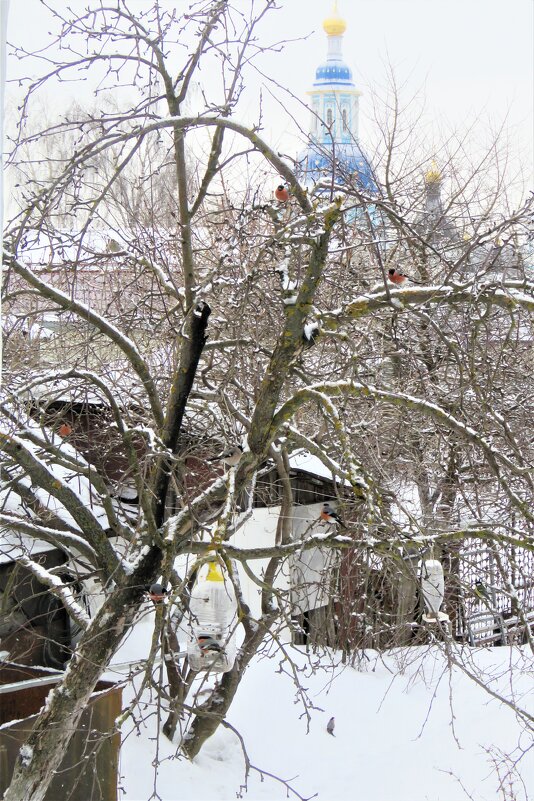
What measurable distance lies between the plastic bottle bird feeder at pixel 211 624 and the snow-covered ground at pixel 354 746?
2.69m

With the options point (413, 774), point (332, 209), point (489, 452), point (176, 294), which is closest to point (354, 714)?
point (413, 774)

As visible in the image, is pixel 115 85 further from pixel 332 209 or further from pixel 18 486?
pixel 18 486

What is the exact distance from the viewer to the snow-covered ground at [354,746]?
299 inches

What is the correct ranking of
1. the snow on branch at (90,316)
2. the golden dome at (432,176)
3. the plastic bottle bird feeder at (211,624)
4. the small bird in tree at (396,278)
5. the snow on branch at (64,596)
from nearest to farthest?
the plastic bottle bird feeder at (211,624) < the small bird in tree at (396,278) < the snow on branch at (90,316) < the snow on branch at (64,596) < the golden dome at (432,176)

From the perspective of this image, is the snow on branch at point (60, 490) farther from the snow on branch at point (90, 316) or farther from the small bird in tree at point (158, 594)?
the snow on branch at point (90, 316)

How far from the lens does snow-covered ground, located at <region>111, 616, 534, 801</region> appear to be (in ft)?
24.9

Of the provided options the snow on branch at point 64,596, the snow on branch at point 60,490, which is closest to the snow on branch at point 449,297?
the snow on branch at point 60,490

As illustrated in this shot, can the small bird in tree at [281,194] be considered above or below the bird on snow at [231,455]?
above

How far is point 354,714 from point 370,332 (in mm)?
4820

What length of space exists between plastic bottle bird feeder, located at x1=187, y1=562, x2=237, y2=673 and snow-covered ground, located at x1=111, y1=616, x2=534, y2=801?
2693mm

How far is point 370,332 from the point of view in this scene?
6012 millimetres

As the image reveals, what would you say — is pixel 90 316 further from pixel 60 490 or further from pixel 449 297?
pixel 449 297

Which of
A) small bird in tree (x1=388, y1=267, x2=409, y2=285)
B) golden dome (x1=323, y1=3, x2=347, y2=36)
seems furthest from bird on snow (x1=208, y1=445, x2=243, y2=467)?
golden dome (x1=323, y1=3, x2=347, y2=36)

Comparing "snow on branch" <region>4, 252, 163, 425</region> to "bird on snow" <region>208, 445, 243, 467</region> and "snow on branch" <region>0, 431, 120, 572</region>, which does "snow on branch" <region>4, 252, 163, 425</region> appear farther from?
"snow on branch" <region>0, 431, 120, 572</region>
